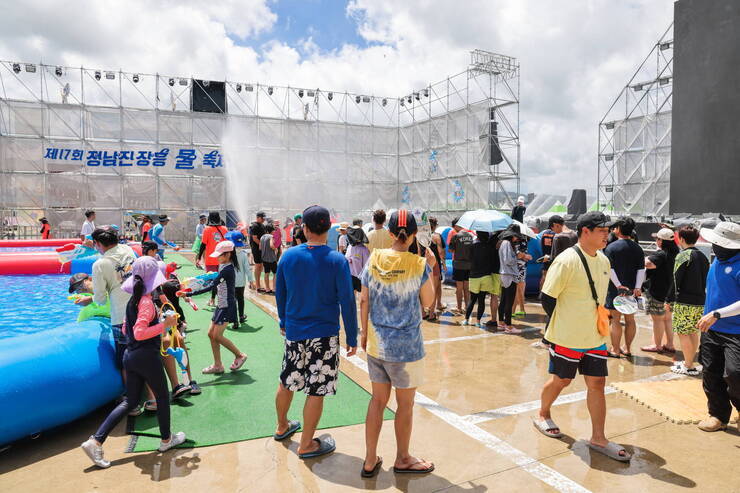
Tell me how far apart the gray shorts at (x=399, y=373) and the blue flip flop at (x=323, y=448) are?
2.64 ft

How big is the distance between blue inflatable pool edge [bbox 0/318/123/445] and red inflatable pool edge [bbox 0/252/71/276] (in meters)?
8.85

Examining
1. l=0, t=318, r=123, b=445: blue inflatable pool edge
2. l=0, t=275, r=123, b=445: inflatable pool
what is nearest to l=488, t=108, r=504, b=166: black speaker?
A: l=0, t=275, r=123, b=445: inflatable pool

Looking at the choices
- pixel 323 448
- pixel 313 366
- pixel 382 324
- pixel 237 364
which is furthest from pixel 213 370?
pixel 382 324

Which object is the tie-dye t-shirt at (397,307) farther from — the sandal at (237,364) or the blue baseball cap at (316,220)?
the sandal at (237,364)

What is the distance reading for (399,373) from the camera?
3.28 metres

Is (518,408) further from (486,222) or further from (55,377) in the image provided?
(55,377)

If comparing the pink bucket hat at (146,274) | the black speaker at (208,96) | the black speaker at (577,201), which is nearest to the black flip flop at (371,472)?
the pink bucket hat at (146,274)

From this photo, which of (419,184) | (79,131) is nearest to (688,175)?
(419,184)

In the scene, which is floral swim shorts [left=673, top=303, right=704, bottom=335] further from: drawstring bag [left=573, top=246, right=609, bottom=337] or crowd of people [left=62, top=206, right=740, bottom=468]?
drawstring bag [left=573, top=246, right=609, bottom=337]

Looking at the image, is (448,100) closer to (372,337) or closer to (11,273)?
(11,273)

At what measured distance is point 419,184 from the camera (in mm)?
32406

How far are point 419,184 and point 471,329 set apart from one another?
25010mm

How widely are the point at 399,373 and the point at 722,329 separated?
2939mm

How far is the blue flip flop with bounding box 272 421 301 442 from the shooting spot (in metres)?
3.95
